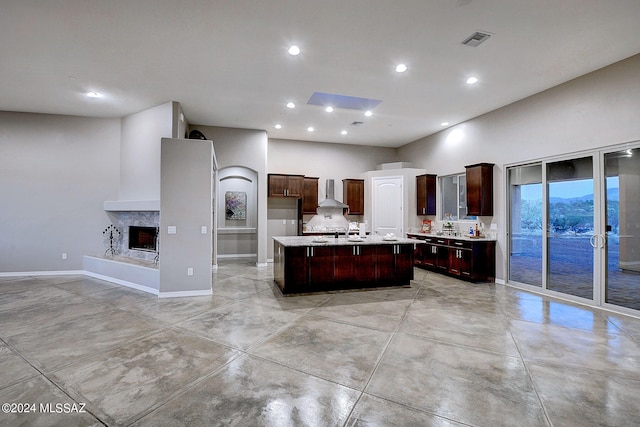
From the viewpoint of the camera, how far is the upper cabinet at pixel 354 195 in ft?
29.9

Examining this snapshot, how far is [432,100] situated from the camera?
580 centimetres

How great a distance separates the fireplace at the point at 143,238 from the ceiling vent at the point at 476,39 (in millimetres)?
6124

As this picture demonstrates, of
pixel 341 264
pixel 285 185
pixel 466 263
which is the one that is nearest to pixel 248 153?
pixel 285 185

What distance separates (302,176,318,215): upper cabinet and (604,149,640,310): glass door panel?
6135 mm

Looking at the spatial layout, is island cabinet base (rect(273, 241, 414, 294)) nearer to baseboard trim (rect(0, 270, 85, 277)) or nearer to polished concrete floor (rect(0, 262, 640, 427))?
polished concrete floor (rect(0, 262, 640, 427))

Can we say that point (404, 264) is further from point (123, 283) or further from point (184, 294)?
point (123, 283)

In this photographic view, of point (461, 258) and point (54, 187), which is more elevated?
point (54, 187)

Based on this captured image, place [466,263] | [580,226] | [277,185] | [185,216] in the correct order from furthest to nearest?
[277,185], [466,263], [185,216], [580,226]

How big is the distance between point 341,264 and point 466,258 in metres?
2.78

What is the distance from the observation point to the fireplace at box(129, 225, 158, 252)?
6.18 metres

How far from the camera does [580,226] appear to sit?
482 cm

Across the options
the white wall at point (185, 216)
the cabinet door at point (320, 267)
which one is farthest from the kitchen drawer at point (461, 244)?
the white wall at point (185, 216)

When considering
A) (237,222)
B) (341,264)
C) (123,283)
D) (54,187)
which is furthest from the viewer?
(237,222)

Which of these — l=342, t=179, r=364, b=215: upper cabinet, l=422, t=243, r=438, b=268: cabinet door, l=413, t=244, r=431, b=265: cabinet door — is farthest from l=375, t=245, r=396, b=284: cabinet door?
l=342, t=179, r=364, b=215: upper cabinet
